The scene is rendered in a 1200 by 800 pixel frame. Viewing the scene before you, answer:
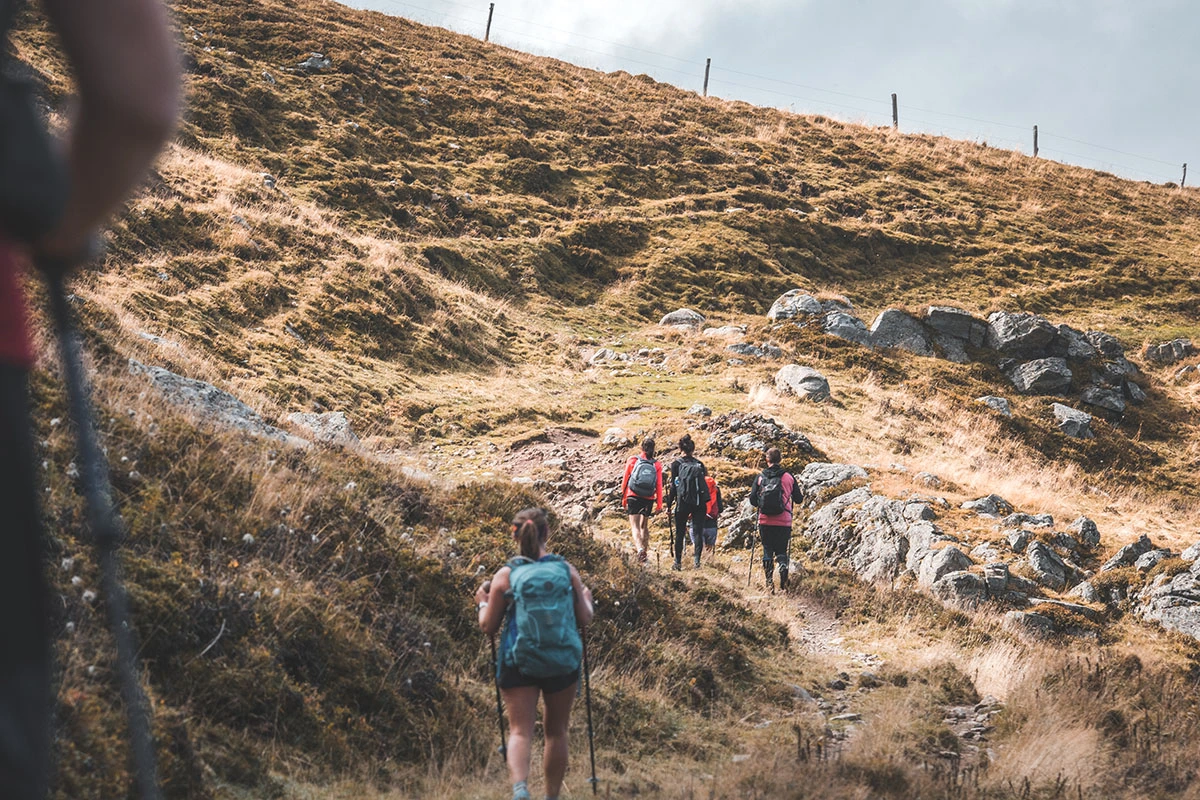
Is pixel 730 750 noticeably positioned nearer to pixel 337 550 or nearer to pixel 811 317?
pixel 337 550

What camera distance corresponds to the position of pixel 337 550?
28.7 feet

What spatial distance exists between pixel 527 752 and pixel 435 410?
18.7 metres

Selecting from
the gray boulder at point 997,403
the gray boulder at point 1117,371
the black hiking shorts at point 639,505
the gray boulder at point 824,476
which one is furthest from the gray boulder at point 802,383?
the gray boulder at point 1117,371

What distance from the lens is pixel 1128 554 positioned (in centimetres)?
1678

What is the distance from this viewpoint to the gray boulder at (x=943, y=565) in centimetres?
1585

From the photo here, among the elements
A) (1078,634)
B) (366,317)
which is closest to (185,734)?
(1078,634)

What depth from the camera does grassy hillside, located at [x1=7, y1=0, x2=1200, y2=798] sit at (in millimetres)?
7199

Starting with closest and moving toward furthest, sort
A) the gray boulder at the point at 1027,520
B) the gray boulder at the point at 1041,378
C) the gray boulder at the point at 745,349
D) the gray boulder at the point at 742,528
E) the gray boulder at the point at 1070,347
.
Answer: the gray boulder at the point at 1027,520 → the gray boulder at the point at 742,528 → the gray boulder at the point at 745,349 → the gray boulder at the point at 1041,378 → the gray boulder at the point at 1070,347

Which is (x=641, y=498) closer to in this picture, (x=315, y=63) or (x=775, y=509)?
(x=775, y=509)

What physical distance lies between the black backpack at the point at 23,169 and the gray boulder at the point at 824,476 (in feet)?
62.4

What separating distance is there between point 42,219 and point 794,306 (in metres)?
36.7

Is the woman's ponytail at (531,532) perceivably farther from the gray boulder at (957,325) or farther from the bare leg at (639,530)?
the gray boulder at (957,325)

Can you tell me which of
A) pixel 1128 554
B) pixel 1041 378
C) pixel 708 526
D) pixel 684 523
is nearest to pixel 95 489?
pixel 684 523

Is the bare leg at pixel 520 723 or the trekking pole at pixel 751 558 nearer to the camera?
the bare leg at pixel 520 723
